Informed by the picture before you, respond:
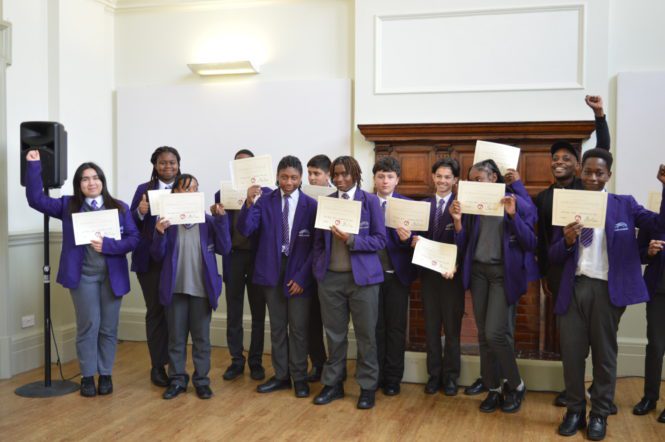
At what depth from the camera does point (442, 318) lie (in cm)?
402

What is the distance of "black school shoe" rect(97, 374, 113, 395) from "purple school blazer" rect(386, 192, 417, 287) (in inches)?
81.1

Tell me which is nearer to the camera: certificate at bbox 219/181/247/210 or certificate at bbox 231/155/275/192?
certificate at bbox 231/155/275/192

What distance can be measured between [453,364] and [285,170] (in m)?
1.69

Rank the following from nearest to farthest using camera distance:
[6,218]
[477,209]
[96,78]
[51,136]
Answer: [477,209], [51,136], [6,218], [96,78]

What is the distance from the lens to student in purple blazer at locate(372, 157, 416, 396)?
12.9 feet

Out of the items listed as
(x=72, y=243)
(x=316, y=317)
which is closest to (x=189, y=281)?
(x=72, y=243)

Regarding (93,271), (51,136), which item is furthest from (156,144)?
(93,271)

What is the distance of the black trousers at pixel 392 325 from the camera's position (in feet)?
13.2

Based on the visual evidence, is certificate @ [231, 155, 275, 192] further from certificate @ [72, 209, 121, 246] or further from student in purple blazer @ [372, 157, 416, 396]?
certificate @ [72, 209, 121, 246]

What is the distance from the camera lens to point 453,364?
4.07 meters

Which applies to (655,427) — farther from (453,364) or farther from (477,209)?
(477,209)

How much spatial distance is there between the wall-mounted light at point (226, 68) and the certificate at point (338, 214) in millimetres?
2234

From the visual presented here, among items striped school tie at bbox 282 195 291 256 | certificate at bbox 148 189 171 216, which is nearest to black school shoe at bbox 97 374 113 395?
certificate at bbox 148 189 171 216

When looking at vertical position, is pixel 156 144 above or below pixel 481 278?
above
